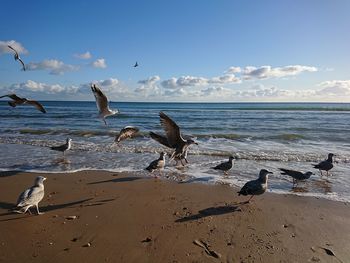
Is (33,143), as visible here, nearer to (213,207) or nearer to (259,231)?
(213,207)

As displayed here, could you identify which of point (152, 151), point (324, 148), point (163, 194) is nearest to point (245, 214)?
point (163, 194)

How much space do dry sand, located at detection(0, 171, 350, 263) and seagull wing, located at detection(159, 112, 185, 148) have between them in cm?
142

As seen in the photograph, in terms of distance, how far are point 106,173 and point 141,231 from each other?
14.3 feet

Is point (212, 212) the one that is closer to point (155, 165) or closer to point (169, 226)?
point (169, 226)

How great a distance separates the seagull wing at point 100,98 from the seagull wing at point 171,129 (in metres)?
1.78

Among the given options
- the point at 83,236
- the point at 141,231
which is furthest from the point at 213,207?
the point at 83,236

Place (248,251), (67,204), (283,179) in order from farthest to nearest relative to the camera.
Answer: (283,179), (67,204), (248,251)

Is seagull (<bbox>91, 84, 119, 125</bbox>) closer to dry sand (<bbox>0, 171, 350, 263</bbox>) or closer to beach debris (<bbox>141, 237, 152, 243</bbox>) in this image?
dry sand (<bbox>0, 171, 350, 263</bbox>)

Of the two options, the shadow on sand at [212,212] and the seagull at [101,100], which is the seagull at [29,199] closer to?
the shadow on sand at [212,212]

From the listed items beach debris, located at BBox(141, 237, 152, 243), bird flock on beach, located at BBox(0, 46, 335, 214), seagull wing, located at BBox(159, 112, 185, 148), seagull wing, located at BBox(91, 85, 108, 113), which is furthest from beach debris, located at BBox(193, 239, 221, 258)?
seagull wing, located at BBox(91, 85, 108, 113)

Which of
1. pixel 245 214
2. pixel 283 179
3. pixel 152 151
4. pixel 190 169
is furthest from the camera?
pixel 152 151

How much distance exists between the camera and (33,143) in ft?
50.6

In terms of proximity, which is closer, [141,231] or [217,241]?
[217,241]

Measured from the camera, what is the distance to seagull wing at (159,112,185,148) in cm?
840
